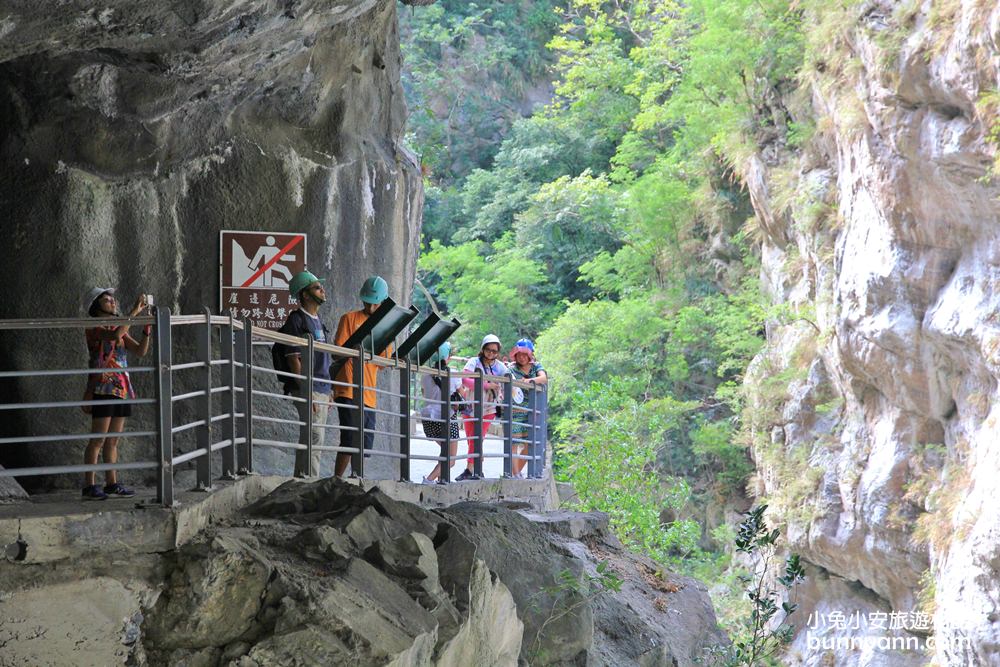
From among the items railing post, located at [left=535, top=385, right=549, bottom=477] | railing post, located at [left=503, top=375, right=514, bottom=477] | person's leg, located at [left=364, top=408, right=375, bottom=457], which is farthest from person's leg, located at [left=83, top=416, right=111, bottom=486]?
railing post, located at [left=535, top=385, right=549, bottom=477]

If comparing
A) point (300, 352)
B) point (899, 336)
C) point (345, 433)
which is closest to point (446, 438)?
point (345, 433)

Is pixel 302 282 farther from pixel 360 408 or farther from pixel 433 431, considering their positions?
pixel 433 431

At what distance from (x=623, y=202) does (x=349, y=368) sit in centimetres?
2524

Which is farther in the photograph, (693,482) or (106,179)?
(693,482)

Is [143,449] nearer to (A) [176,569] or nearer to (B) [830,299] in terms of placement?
(A) [176,569]

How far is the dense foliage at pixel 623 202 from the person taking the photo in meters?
27.1

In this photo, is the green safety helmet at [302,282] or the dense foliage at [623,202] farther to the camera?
the dense foliage at [623,202]

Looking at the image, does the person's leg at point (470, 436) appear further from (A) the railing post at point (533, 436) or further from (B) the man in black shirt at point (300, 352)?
(B) the man in black shirt at point (300, 352)

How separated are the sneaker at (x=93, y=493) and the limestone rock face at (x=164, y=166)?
318cm

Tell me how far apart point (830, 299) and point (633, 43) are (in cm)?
1915

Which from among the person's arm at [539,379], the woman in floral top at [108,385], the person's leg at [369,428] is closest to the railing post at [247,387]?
the woman in floral top at [108,385]

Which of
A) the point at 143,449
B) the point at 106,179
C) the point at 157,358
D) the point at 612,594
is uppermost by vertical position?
the point at 106,179

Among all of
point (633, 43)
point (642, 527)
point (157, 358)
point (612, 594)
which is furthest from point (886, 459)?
point (633, 43)

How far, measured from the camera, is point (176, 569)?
4.78m
